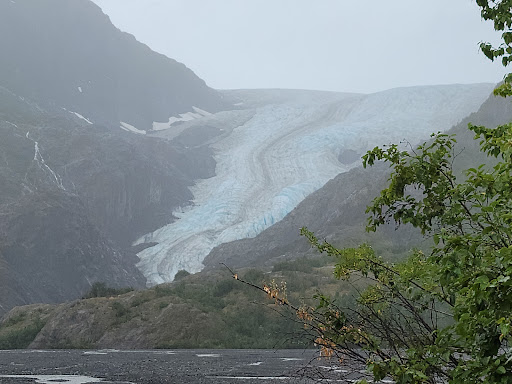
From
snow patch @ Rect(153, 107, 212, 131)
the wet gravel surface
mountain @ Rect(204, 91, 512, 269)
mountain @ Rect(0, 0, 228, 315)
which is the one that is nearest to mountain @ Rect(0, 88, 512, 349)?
mountain @ Rect(204, 91, 512, 269)

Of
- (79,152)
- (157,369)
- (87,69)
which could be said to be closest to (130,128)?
(87,69)

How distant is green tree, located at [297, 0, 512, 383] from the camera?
3.21m

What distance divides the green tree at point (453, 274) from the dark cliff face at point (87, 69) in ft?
316

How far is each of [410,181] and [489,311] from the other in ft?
6.49

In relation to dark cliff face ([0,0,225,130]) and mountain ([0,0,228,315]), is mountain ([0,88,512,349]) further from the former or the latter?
dark cliff face ([0,0,225,130])

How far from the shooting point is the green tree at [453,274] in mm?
3215

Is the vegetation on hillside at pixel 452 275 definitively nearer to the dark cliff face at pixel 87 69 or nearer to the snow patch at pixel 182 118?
the dark cliff face at pixel 87 69

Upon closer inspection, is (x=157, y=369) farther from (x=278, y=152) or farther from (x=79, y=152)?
(x=79, y=152)

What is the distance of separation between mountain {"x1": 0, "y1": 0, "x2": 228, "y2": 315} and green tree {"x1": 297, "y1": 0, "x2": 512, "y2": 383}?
46437mm

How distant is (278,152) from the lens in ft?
245

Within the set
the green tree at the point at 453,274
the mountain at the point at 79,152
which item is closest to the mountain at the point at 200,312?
the mountain at the point at 79,152

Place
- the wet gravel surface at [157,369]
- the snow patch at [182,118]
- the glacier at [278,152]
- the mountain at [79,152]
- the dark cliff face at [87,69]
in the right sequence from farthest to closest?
the snow patch at [182,118] < the dark cliff face at [87,69] < the glacier at [278,152] < the mountain at [79,152] < the wet gravel surface at [157,369]

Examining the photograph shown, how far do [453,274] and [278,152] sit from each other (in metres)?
71.3

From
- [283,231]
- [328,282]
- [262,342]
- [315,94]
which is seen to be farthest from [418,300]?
[315,94]
